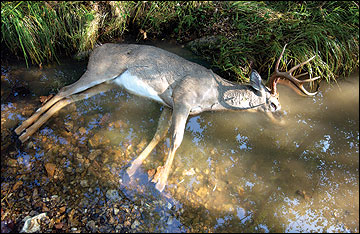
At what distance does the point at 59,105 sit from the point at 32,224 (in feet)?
5.55

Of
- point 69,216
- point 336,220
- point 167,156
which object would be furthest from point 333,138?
point 69,216

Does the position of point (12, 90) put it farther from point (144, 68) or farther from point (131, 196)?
point (131, 196)

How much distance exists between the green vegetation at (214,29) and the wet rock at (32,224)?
2.71 metres

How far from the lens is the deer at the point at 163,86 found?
382cm

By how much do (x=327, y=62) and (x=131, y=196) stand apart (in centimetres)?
408

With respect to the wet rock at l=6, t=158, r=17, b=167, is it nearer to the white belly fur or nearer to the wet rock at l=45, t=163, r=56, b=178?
the wet rock at l=45, t=163, r=56, b=178

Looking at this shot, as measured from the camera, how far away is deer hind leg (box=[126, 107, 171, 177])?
136 inches

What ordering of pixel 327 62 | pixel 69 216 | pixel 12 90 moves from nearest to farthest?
pixel 69 216
pixel 12 90
pixel 327 62

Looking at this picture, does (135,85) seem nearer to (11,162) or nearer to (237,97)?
(237,97)

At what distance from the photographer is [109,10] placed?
5.05m

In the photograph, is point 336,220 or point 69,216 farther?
point 336,220

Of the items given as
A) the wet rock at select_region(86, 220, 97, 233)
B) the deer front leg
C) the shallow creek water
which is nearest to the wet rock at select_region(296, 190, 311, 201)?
the shallow creek water

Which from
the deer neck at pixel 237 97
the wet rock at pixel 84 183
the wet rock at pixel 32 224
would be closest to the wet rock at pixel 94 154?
the wet rock at pixel 84 183

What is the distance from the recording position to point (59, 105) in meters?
3.94
